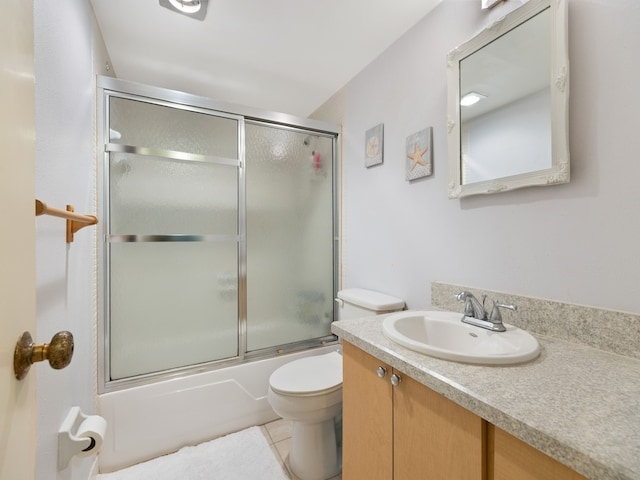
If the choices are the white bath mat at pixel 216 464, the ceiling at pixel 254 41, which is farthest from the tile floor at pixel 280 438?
the ceiling at pixel 254 41

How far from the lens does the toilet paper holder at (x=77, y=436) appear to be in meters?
0.95

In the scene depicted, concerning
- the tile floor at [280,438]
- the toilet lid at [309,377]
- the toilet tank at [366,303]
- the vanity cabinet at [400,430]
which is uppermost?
the toilet tank at [366,303]

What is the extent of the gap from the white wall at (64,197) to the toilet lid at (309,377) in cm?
81

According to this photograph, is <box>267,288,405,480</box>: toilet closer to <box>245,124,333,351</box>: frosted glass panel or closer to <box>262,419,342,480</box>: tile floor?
<box>262,419,342,480</box>: tile floor

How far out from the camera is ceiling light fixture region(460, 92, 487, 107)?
45.6 inches

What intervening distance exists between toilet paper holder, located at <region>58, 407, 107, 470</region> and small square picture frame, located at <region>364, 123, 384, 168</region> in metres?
1.85

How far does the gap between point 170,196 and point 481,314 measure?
1.71 meters

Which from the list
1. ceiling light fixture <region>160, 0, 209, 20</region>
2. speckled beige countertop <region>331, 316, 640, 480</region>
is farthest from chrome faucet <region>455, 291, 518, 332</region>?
ceiling light fixture <region>160, 0, 209, 20</region>

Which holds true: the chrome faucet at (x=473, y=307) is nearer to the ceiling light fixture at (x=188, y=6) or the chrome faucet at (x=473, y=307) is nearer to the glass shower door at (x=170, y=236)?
the glass shower door at (x=170, y=236)

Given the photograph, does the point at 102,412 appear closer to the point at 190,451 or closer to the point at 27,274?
the point at 190,451

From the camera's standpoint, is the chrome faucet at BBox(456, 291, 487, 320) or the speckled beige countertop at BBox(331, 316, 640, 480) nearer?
the speckled beige countertop at BBox(331, 316, 640, 480)

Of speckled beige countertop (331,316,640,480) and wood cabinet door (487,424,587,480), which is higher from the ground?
speckled beige countertop (331,316,640,480)

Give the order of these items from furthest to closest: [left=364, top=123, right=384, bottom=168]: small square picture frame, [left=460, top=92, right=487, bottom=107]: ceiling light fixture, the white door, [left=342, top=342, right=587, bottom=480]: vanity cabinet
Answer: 1. [left=364, top=123, right=384, bottom=168]: small square picture frame
2. [left=460, top=92, right=487, bottom=107]: ceiling light fixture
3. [left=342, top=342, right=587, bottom=480]: vanity cabinet
4. the white door

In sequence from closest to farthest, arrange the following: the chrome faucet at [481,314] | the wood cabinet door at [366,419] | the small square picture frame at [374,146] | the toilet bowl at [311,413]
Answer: the wood cabinet door at [366,419]
the chrome faucet at [481,314]
the toilet bowl at [311,413]
the small square picture frame at [374,146]
